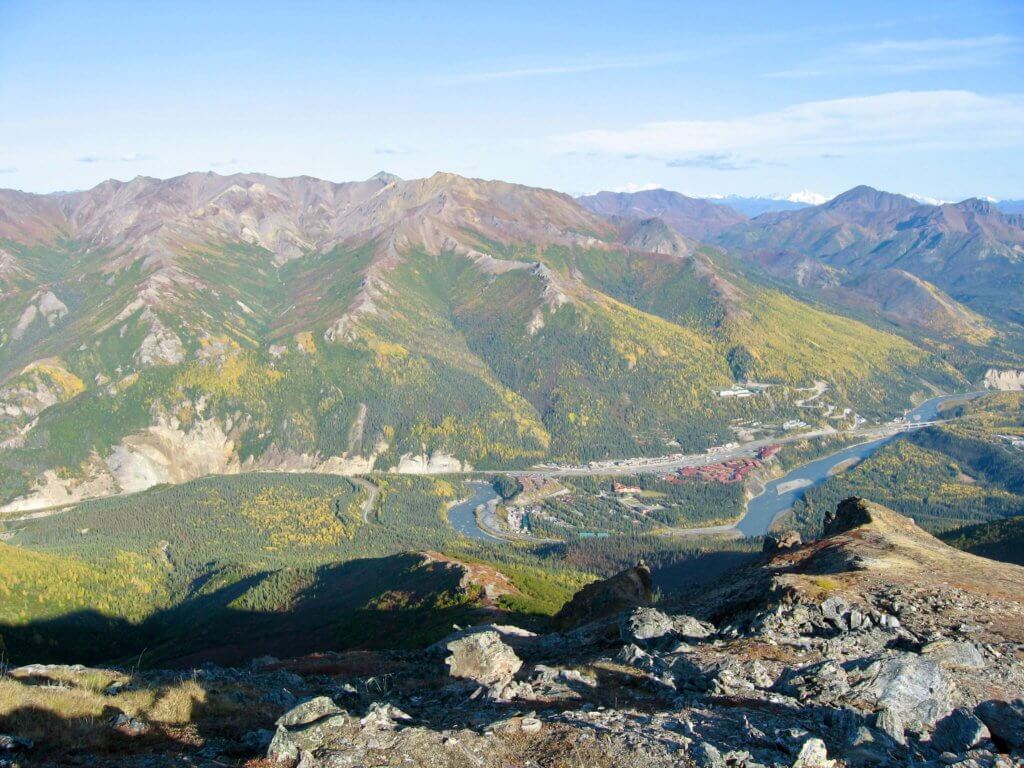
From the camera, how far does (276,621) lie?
427ft

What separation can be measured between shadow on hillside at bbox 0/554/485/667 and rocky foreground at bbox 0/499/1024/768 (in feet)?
151

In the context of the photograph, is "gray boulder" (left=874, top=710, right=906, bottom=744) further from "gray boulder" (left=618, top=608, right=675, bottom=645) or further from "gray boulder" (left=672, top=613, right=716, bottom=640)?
"gray boulder" (left=618, top=608, right=675, bottom=645)

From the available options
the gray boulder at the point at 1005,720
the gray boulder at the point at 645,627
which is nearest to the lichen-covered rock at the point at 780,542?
the gray boulder at the point at 645,627

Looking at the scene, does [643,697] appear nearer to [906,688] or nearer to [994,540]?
[906,688]

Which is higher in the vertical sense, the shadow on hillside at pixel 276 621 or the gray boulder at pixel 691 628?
the gray boulder at pixel 691 628

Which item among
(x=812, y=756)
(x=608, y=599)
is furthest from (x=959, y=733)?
(x=608, y=599)

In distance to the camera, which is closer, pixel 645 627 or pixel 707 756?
pixel 707 756

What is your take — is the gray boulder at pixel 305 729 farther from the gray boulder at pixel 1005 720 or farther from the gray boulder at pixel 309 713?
the gray boulder at pixel 1005 720

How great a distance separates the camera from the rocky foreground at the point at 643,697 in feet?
89.0

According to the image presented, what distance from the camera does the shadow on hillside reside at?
104500 millimetres

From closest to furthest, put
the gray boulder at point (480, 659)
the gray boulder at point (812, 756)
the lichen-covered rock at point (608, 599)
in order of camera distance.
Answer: the gray boulder at point (812, 756), the gray boulder at point (480, 659), the lichen-covered rock at point (608, 599)

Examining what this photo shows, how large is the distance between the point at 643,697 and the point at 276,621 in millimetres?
108056

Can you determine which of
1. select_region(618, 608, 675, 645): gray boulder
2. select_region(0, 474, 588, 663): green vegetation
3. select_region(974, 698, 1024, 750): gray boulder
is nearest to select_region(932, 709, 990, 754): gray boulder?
select_region(974, 698, 1024, 750): gray boulder

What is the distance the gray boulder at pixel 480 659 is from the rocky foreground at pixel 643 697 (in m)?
0.11
